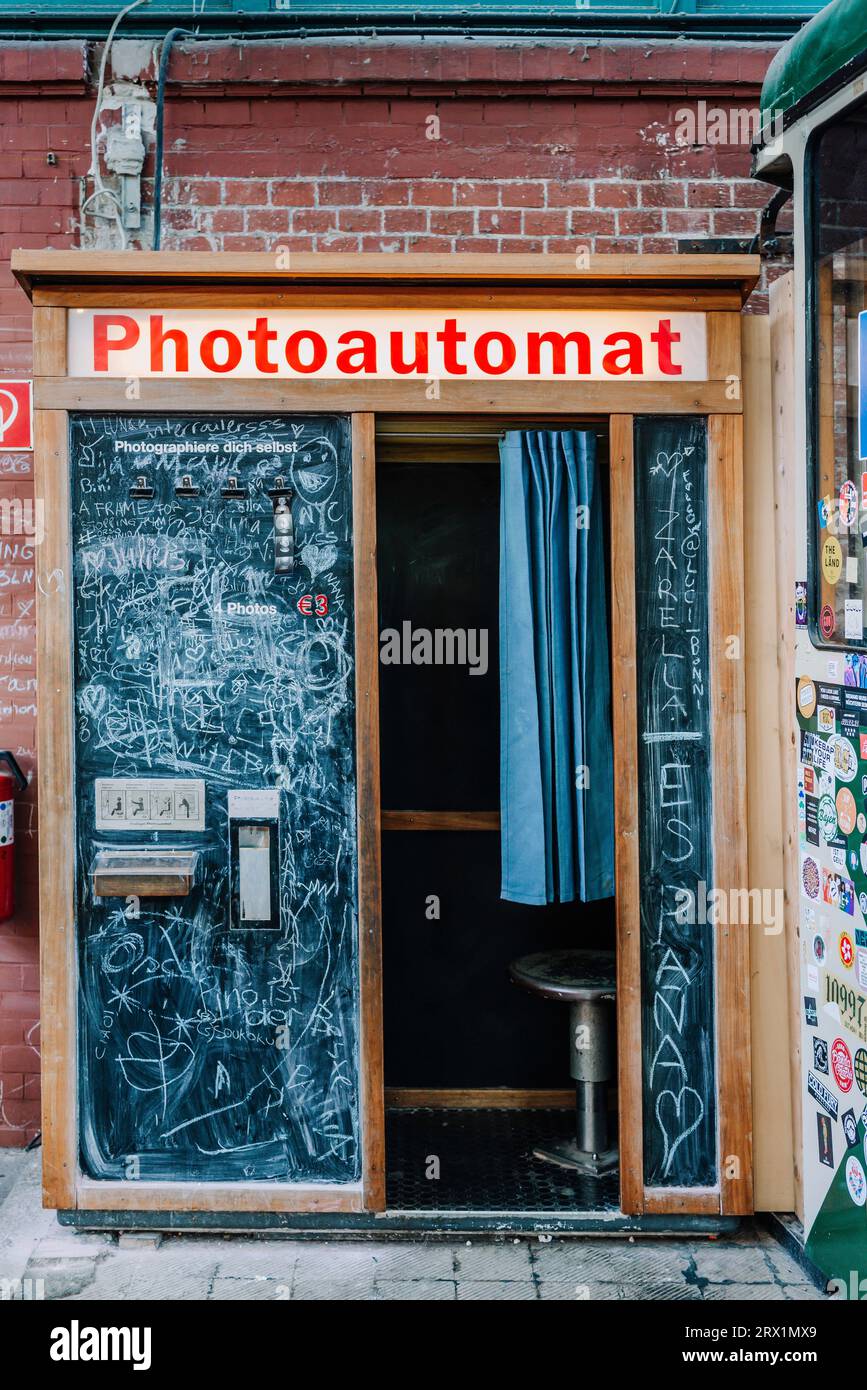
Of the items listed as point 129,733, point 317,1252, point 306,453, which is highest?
point 306,453

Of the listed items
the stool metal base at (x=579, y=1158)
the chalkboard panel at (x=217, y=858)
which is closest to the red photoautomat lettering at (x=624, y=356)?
the chalkboard panel at (x=217, y=858)

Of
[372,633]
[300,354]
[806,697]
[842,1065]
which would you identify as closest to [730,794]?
[806,697]

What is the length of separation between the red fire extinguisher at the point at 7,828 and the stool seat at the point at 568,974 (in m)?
1.97

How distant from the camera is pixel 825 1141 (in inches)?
140

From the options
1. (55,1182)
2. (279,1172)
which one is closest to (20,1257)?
(55,1182)

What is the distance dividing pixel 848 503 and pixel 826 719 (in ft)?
2.13

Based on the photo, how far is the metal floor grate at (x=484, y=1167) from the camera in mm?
3949

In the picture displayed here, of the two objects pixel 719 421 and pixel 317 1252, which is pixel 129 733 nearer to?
pixel 317 1252

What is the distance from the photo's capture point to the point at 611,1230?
151 inches

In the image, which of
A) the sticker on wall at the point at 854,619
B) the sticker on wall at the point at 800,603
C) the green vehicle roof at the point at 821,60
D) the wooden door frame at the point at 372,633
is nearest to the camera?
the green vehicle roof at the point at 821,60

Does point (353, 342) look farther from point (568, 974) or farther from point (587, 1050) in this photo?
point (587, 1050)

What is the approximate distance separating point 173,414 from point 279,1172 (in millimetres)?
2547

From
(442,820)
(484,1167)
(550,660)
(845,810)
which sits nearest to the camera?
(845,810)

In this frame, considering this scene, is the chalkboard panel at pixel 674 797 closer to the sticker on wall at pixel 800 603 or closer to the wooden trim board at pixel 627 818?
the wooden trim board at pixel 627 818
